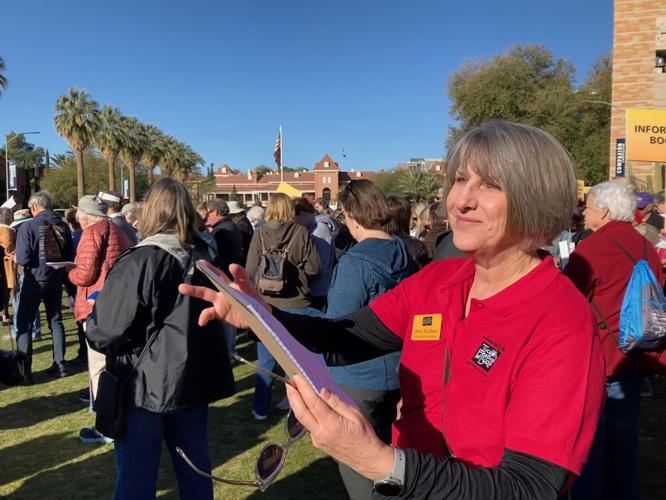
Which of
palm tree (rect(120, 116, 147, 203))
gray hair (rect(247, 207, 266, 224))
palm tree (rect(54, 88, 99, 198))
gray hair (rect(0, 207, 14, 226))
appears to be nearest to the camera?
gray hair (rect(0, 207, 14, 226))

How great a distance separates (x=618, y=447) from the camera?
3.04 meters

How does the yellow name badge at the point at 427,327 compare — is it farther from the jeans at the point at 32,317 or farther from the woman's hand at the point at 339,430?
the jeans at the point at 32,317

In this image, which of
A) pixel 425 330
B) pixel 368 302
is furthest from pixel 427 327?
pixel 368 302

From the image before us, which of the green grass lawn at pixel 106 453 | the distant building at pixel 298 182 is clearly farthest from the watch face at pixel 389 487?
the distant building at pixel 298 182

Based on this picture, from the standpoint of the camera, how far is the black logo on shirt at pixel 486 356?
1286 mm

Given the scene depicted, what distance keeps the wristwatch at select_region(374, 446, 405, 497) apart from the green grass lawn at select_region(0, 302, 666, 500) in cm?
266

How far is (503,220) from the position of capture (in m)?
1.38

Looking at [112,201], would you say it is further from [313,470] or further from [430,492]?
[430,492]

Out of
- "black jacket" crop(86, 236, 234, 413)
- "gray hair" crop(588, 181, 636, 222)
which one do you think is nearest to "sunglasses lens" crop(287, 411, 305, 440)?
"black jacket" crop(86, 236, 234, 413)

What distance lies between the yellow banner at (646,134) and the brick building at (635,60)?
15324 mm

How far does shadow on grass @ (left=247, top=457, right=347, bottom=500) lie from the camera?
3.77 metres

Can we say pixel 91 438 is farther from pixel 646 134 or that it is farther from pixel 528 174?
pixel 646 134

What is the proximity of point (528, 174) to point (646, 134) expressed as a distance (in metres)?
6.45

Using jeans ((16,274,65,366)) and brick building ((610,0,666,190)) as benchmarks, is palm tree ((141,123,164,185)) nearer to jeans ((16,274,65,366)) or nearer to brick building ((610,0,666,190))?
brick building ((610,0,666,190))
